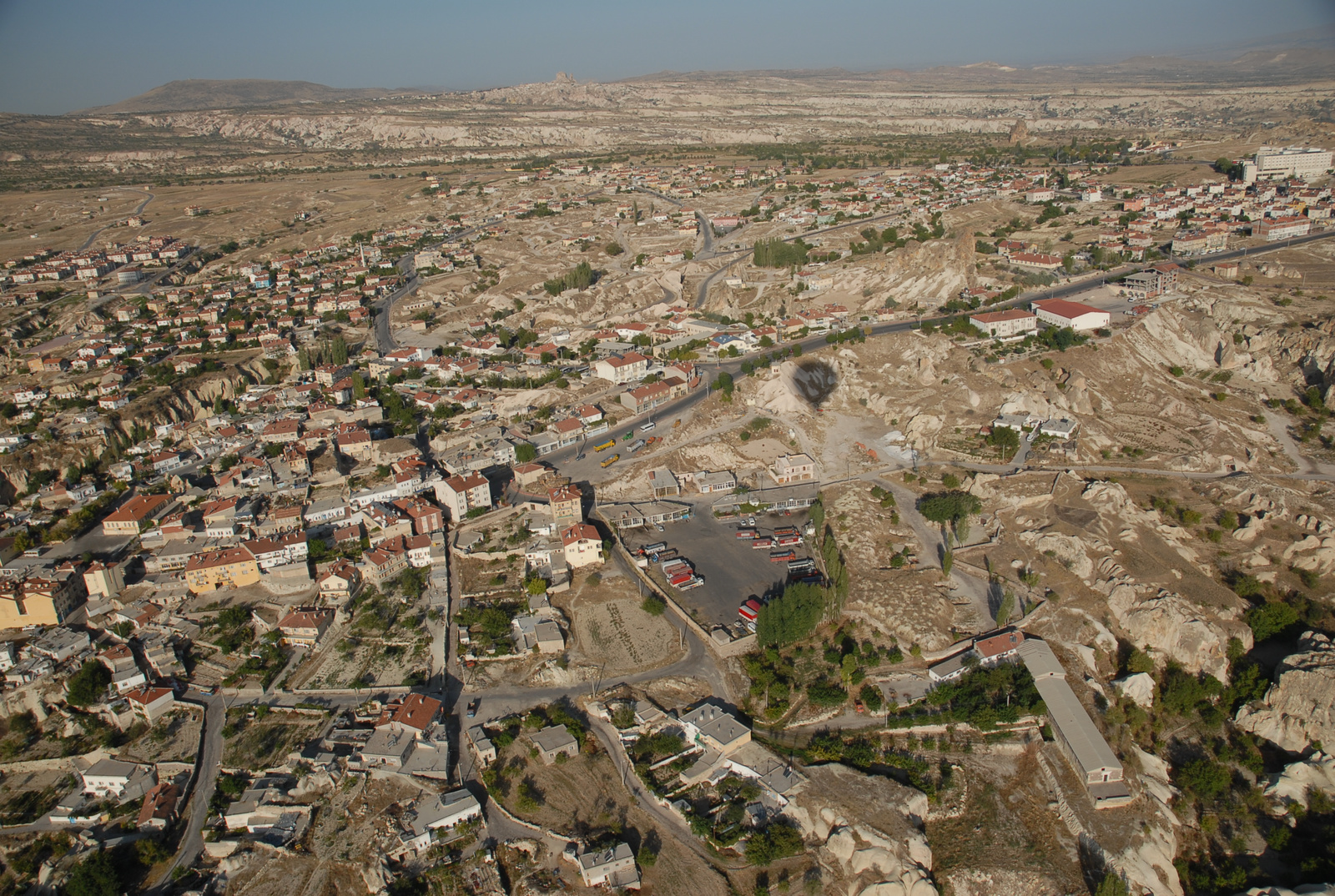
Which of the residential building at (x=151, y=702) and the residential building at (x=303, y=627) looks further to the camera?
the residential building at (x=303, y=627)

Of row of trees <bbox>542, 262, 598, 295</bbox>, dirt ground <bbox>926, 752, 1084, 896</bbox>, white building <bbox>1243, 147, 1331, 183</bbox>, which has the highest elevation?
white building <bbox>1243, 147, 1331, 183</bbox>

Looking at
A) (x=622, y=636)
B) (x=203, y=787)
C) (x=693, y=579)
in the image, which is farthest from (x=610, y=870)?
(x=203, y=787)

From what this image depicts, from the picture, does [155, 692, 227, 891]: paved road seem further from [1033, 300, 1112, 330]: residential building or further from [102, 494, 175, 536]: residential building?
[1033, 300, 1112, 330]: residential building

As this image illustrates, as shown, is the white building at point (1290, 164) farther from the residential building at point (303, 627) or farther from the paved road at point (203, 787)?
the paved road at point (203, 787)

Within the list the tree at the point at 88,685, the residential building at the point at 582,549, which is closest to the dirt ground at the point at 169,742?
the tree at the point at 88,685

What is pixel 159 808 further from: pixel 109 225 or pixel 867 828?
pixel 109 225

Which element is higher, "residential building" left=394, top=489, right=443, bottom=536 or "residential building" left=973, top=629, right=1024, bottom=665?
"residential building" left=394, top=489, right=443, bottom=536

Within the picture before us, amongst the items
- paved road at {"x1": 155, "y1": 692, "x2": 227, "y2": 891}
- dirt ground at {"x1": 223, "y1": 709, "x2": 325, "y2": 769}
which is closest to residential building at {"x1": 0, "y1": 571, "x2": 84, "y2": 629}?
paved road at {"x1": 155, "y1": 692, "x2": 227, "y2": 891}
